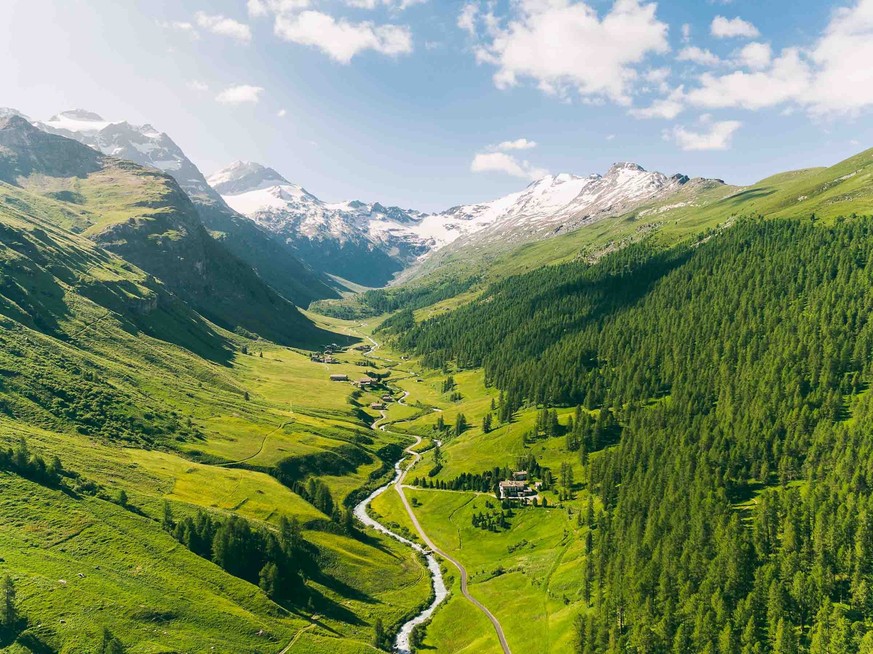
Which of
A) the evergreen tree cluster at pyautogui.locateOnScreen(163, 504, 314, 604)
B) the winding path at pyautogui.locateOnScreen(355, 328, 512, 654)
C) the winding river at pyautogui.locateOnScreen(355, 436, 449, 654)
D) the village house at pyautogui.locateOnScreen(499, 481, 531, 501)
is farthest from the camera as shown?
the village house at pyautogui.locateOnScreen(499, 481, 531, 501)

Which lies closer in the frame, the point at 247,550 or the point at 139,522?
the point at 139,522

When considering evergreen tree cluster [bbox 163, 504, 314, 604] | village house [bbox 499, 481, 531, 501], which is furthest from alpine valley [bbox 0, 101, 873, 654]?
village house [bbox 499, 481, 531, 501]

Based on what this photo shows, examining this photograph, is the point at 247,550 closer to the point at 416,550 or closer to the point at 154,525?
the point at 154,525

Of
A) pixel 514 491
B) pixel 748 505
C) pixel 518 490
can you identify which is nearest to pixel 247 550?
pixel 514 491

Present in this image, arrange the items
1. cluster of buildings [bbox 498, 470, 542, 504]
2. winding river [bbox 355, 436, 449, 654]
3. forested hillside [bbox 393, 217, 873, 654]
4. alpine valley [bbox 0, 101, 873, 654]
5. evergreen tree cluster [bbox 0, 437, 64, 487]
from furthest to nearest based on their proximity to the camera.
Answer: cluster of buildings [bbox 498, 470, 542, 504] → winding river [bbox 355, 436, 449, 654] → evergreen tree cluster [bbox 0, 437, 64, 487] → alpine valley [bbox 0, 101, 873, 654] → forested hillside [bbox 393, 217, 873, 654]

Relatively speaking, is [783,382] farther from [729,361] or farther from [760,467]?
[760,467]

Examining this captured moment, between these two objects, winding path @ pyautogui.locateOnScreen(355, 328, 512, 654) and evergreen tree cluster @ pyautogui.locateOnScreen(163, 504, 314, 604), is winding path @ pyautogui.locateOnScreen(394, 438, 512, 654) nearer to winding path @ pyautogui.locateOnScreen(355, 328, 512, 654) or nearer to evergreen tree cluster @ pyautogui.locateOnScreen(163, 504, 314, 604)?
winding path @ pyautogui.locateOnScreen(355, 328, 512, 654)

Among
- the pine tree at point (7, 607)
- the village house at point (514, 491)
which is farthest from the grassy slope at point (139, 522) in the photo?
the village house at point (514, 491)

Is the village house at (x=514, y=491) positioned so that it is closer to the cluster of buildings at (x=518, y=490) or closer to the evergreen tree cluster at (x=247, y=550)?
the cluster of buildings at (x=518, y=490)

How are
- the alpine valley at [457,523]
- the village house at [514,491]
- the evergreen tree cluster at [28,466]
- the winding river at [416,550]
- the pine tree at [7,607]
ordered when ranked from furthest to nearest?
the village house at [514,491]
the winding river at [416,550]
the evergreen tree cluster at [28,466]
the alpine valley at [457,523]
the pine tree at [7,607]

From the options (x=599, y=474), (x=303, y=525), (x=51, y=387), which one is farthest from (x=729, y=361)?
(x=51, y=387)

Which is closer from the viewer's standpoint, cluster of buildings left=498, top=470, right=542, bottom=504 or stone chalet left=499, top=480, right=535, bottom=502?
cluster of buildings left=498, top=470, right=542, bottom=504
